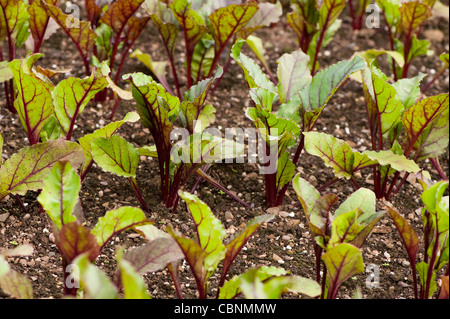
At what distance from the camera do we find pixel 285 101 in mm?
2055

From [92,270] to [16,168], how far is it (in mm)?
802

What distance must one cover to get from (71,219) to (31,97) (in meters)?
0.51

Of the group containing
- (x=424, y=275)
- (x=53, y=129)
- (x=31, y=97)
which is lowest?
(x=424, y=275)

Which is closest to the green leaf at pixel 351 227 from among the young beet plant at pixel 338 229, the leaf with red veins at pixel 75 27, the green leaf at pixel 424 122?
the young beet plant at pixel 338 229

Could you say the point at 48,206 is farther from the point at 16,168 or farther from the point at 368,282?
the point at 368,282

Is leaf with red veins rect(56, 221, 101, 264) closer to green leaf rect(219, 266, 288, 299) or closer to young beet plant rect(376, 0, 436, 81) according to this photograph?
green leaf rect(219, 266, 288, 299)

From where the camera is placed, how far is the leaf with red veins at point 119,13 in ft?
7.21

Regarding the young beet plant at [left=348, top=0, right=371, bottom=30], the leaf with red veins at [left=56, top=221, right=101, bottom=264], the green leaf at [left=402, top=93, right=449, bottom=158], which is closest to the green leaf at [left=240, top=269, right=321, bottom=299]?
the leaf with red veins at [left=56, top=221, right=101, bottom=264]

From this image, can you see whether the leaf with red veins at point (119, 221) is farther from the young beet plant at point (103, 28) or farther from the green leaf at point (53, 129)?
the young beet plant at point (103, 28)

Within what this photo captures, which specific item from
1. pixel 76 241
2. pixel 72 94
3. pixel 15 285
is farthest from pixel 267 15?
pixel 15 285

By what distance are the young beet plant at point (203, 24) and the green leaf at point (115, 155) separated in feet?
1.67

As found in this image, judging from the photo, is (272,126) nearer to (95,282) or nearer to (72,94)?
(72,94)

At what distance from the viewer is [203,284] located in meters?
1.56
